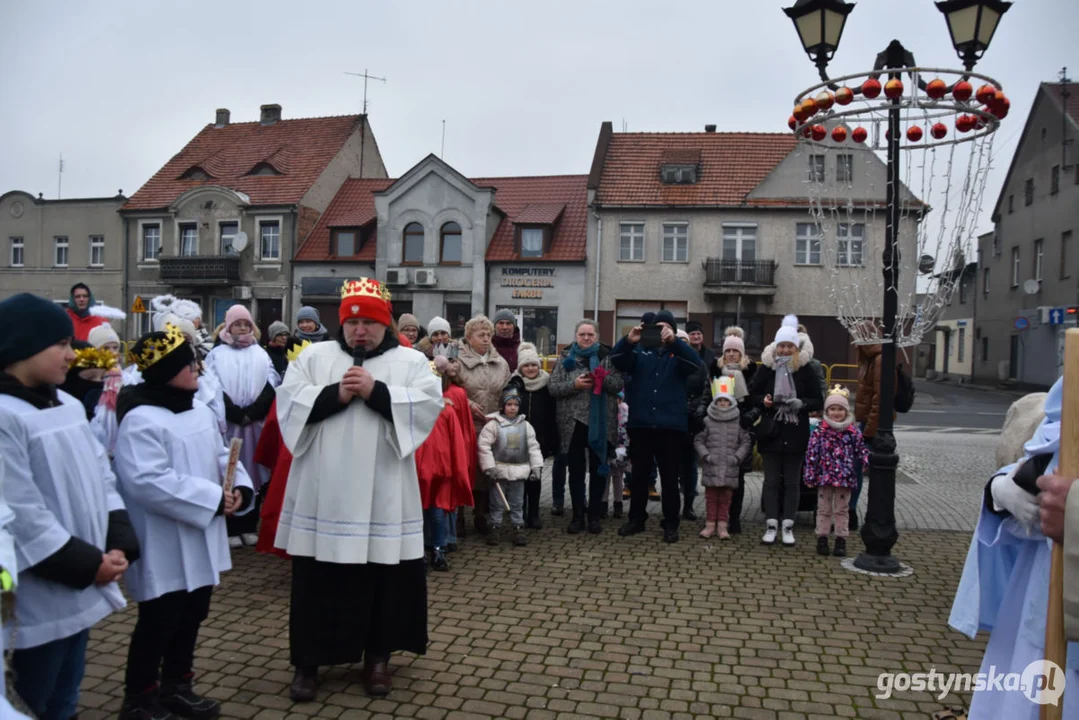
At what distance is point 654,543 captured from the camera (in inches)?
282

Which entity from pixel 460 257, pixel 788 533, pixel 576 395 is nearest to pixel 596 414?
pixel 576 395

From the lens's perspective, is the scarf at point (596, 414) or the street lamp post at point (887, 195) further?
the scarf at point (596, 414)

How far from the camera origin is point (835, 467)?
23.0 feet

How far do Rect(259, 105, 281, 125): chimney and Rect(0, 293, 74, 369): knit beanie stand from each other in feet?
121

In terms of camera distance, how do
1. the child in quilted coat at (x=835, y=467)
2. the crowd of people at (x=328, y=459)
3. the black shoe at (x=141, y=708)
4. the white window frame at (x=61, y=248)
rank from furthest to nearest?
the white window frame at (x=61, y=248) → the child in quilted coat at (x=835, y=467) → the black shoe at (x=141, y=708) → the crowd of people at (x=328, y=459)

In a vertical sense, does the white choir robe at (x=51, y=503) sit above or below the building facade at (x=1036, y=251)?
below

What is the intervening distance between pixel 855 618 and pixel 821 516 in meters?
1.89

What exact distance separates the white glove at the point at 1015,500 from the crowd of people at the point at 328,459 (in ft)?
8.20

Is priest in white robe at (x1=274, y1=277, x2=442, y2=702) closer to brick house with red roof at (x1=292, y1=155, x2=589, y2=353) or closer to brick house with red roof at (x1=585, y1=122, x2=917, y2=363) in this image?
brick house with red roof at (x1=585, y1=122, x2=917, y2=363)

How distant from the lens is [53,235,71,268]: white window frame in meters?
35.0

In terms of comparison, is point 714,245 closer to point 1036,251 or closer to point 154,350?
point 1036,251

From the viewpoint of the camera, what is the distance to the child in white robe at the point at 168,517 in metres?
3.39

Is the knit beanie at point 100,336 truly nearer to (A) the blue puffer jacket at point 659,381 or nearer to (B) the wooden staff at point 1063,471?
(A) the blue puffer jacket at point 659,381

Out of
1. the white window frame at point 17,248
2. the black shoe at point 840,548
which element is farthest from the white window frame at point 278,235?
the black shoe at point 840,548
